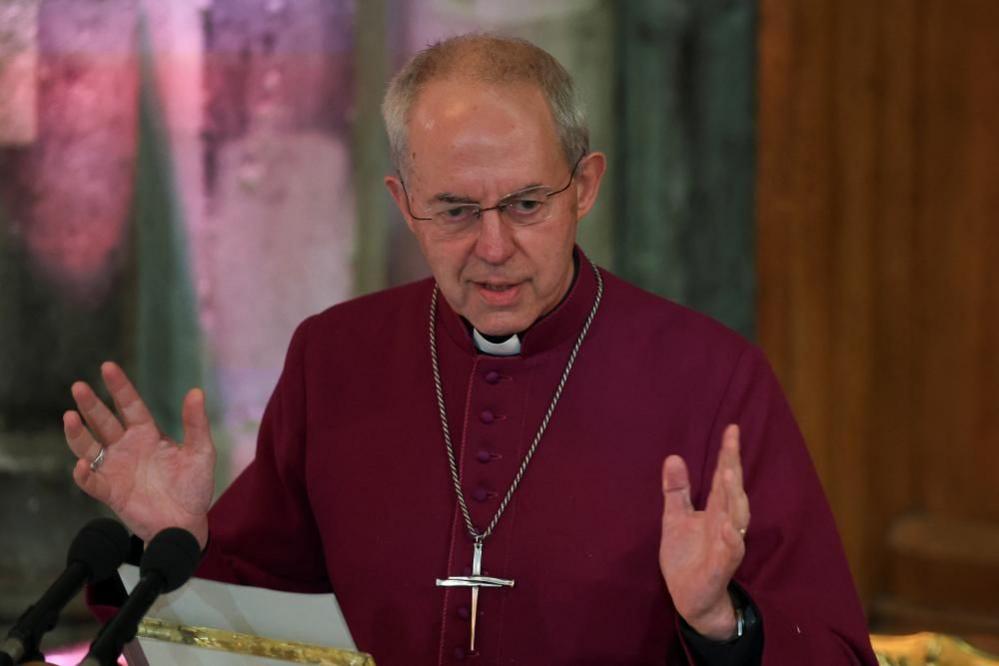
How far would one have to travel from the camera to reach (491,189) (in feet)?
8.45

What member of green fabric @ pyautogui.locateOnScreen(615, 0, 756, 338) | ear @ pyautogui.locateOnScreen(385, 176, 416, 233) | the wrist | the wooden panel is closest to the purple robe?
the wrist

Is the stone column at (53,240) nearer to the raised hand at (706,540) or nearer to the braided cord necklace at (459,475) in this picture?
the braided cord necklace at (459,475)

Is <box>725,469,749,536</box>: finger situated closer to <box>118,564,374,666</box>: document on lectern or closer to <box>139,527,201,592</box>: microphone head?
<box>118,564,374,666</box>: document on lectern

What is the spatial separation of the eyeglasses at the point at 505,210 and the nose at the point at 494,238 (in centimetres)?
1

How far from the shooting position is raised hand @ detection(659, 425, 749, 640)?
→ 2170 mm

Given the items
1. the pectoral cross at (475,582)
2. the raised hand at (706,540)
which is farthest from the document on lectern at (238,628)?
the raised hand at (706,540)

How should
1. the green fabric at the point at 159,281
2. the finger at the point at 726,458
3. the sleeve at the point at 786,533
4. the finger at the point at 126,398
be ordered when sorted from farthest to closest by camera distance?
the green fabric at the point at 159,281, the sleeve at the point at 786,533, the finger at the point at 126,398, the finger at the point at 726,458

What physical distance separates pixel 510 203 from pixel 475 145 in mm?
114

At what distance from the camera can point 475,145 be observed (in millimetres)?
2566

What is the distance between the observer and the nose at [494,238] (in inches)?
102

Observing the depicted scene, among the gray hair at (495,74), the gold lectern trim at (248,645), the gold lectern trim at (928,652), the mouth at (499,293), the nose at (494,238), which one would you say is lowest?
the gold lectern trim at (928,652)

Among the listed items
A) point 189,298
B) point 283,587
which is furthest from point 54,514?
point 283,587

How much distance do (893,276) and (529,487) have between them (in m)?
2.41

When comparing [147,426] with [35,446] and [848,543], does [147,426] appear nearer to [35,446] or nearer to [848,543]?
[35,446]
